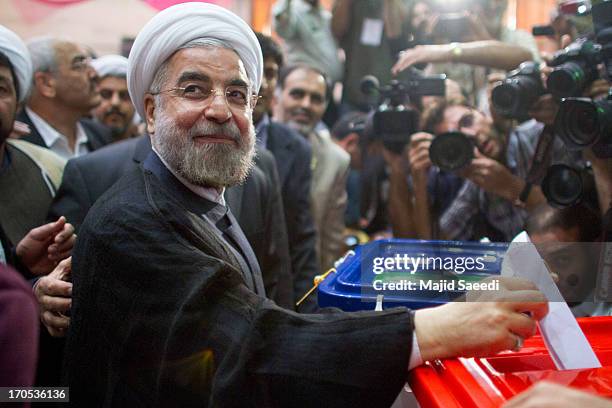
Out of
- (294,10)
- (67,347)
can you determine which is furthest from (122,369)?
(294,10)

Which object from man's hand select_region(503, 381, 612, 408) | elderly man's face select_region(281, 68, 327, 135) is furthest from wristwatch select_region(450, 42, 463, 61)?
man's hand select_region(503, 381, 612, 408)

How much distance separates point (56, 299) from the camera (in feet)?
4.91

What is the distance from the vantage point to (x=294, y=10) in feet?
11.9

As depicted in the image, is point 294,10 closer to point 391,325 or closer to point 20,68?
point 20,68

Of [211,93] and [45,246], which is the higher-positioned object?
[211,93]

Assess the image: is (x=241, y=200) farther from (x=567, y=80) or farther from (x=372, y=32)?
(x=372, y=32)

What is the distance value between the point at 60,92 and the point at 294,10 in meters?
1.51

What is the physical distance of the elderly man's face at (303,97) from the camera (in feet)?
10.5

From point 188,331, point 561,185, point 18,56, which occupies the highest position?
point 18,56

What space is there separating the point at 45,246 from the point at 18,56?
0.57 metres

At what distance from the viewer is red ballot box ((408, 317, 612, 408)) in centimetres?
97

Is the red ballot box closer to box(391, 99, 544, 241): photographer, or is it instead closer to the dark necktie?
the dark necktie

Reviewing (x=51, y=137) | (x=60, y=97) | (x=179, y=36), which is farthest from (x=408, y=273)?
(x=60, y=97)

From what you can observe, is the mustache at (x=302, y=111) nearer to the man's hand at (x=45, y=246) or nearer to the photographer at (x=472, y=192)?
the photographer at (x=472, y=192)
